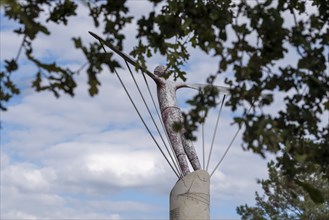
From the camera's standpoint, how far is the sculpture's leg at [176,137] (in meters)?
11.9

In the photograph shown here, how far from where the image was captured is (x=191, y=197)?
11.0 meters

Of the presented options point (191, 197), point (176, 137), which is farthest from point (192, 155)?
point (191, 197)

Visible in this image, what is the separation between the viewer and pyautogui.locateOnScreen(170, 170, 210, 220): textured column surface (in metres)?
10.9

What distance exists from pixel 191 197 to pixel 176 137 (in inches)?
53.6

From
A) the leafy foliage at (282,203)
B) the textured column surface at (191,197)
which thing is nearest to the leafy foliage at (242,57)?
the textured column surface at (191,197)

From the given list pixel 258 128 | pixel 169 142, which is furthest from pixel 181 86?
pixel 258 128

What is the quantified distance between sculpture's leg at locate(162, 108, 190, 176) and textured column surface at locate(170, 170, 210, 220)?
1.82 feet

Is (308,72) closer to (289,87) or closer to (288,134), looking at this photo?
(289,87)

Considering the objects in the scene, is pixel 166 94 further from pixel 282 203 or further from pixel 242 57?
pixel 282 203

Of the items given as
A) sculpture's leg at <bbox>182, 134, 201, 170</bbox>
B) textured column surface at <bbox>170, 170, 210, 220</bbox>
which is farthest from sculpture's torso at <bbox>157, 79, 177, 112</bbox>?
textured column surface at <bbox>170, 170, 210, 220</bbox>

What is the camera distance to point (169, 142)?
1206 centimetres

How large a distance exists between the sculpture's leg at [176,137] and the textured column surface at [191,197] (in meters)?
0.55

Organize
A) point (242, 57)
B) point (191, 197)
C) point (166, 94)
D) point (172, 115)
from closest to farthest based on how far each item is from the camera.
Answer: point (242, 57) < point (191, 197) < point (172, 115) < point (166, 94)

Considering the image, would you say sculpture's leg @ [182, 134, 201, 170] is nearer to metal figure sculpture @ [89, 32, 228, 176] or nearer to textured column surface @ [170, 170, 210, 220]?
metal figure sculpture @ [89, 32, 228, 176]
